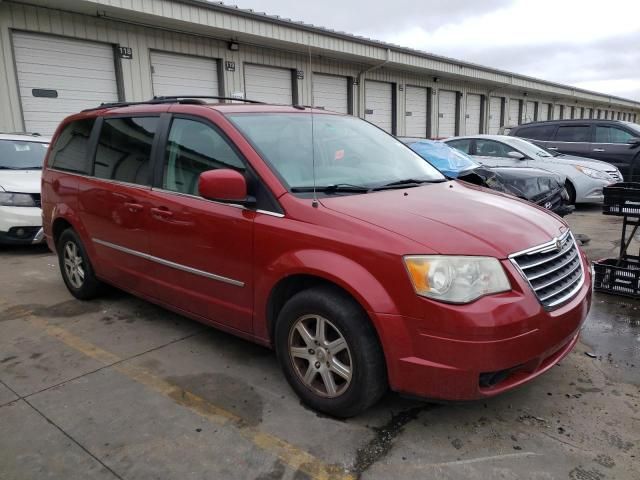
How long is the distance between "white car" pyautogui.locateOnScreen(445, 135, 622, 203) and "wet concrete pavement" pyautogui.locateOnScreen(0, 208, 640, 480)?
6514 mm

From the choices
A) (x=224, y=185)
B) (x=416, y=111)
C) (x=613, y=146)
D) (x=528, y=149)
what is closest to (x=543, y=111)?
(x=416, y=111)

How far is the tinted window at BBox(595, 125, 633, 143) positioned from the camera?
11.7 metres

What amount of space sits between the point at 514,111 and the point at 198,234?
28154mm

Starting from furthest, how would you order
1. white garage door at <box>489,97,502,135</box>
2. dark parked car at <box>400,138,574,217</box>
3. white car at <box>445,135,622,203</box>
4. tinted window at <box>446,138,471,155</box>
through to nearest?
1. white garage door at <box>489,97,502,135</box>
2. tinted window at <box>446,138,471,155</box>
3. white car at <box>445,135,622,203</box>
4. dark parked car at <box>400,138,574,217</box>

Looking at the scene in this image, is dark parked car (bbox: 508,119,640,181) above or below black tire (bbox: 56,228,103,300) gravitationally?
above

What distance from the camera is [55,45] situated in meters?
9.52

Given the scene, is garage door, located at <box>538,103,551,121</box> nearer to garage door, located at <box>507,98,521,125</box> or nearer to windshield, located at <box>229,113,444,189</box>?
garage door, located at <box>507,98,521,125</box>

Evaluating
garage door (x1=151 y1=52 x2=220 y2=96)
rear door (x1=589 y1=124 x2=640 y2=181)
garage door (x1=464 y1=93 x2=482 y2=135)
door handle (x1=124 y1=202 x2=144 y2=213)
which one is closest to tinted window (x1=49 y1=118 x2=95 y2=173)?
door handle (x1=124 y1=202 x2=144 y2=213)

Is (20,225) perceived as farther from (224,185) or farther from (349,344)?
(349,344)

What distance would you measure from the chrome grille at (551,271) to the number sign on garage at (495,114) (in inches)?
942

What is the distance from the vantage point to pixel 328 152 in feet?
11.1

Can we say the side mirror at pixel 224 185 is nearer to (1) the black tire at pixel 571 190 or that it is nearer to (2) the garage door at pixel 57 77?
(2) the garage door at pixel 57 77

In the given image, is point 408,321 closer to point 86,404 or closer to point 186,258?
point 186,258

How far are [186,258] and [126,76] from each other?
856 cm
